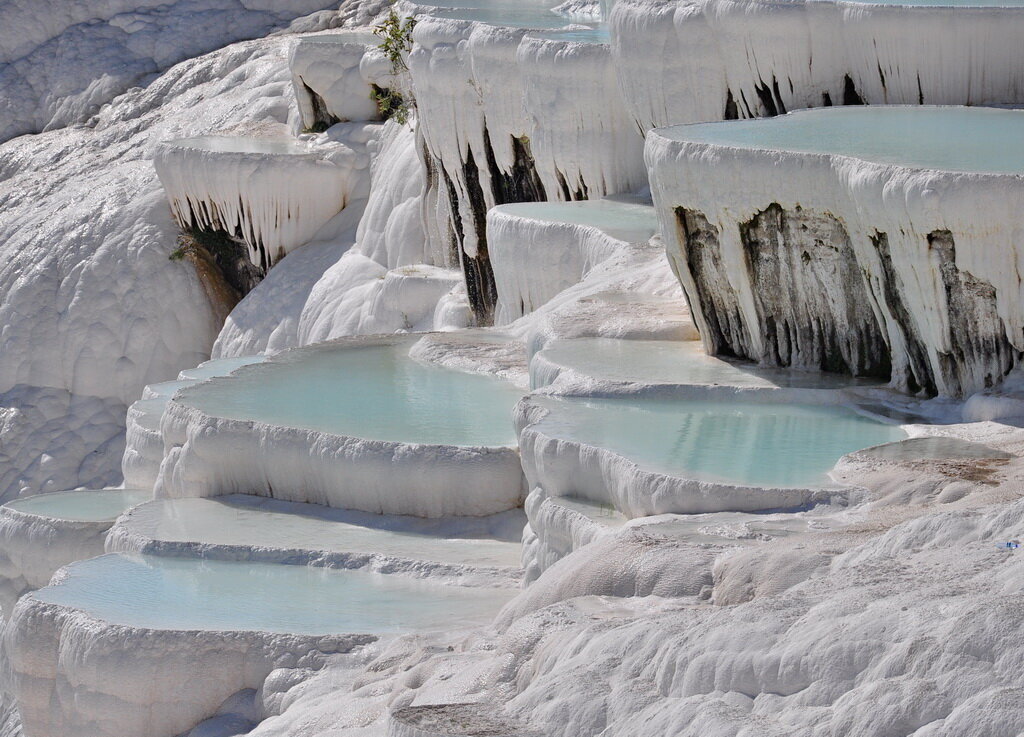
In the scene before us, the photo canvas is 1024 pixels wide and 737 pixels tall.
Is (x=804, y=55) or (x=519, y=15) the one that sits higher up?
(x=804, y=55)

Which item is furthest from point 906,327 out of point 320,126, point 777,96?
point 320,126

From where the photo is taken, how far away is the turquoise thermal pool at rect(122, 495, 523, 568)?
9.05m

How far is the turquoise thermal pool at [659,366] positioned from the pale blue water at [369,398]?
1.94 feet

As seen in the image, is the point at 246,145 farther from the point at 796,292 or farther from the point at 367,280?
the point at 796,292

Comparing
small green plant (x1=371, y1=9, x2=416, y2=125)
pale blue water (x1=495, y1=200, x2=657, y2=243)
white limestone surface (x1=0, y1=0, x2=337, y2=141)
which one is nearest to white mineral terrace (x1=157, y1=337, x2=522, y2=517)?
pale blue water (x1=495, y1=200, x2=657, y2=243)

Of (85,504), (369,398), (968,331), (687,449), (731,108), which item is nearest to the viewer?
(687,449)

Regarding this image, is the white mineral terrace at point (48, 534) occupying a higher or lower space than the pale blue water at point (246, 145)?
lower

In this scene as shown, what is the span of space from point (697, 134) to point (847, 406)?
1.98 meters

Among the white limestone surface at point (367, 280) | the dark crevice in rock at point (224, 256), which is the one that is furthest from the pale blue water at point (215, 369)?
the dark crevice in rock at point (224, 256)

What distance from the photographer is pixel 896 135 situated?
909 centimetres

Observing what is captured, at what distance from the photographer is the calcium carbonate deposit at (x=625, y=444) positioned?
17.2ft

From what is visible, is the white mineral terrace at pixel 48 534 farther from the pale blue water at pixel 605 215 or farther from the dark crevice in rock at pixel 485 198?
the dark crevice in rock at pixel 485 198

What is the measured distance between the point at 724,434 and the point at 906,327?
3.75 ft

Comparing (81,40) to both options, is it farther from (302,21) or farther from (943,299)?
(943,299)
